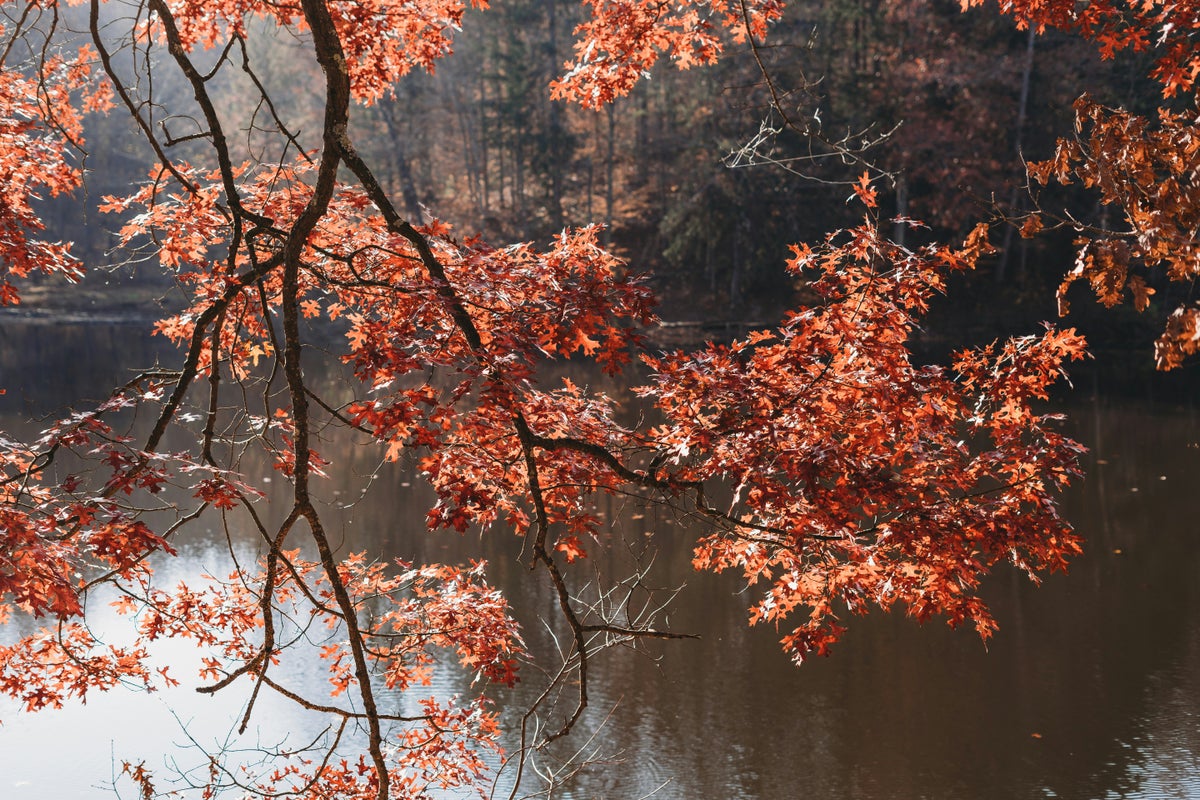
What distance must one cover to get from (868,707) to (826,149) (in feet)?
62.0

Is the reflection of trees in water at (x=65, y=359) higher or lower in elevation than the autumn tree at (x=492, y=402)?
higher

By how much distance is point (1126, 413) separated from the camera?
1630 cm

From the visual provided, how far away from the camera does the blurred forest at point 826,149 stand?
22.2 metres

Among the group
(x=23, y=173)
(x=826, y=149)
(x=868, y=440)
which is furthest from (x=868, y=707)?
(x=826, y=149)

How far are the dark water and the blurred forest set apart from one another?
12292mm

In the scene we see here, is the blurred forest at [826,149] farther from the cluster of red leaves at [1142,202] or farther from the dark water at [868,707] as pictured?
the cluster of red leaves at [1142,202]

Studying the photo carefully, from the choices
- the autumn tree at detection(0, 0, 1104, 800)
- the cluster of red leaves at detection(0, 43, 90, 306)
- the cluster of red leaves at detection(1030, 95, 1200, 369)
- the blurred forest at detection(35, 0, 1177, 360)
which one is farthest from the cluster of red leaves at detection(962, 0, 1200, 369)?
the blurred forest at detection(35, 0, 1177, 360)

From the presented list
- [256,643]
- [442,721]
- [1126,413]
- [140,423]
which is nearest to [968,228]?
[1126,413]

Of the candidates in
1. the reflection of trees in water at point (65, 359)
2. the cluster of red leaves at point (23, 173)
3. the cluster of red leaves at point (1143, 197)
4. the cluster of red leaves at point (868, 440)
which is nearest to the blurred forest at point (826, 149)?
the reflection of trees in water at point (65, 359)

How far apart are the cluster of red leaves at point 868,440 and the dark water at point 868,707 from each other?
3.95 feet

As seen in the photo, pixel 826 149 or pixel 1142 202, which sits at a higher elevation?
pixel 826 149

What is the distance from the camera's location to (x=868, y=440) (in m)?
3.78

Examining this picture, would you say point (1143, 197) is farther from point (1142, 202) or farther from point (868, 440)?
point (868, 440)

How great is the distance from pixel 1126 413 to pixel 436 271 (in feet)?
50.0
